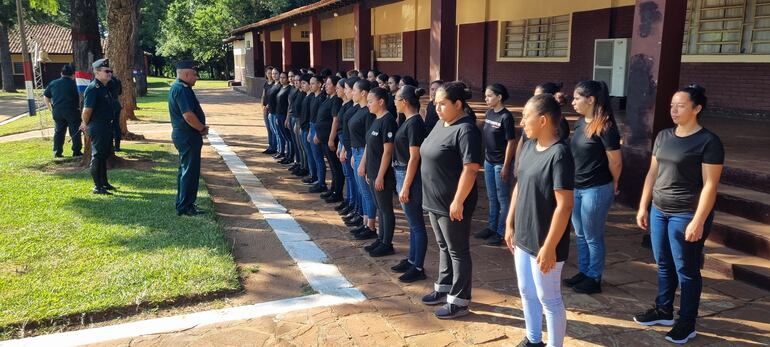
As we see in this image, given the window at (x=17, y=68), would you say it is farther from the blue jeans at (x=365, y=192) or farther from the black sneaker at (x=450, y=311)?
the black sneaker at (x=450, y=311)

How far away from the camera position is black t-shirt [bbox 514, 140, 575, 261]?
285 cm

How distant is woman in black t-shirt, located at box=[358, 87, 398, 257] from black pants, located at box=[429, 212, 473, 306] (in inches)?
41.2

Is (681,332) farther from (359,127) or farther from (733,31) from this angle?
(733,31)

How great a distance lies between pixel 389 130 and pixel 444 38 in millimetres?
5012

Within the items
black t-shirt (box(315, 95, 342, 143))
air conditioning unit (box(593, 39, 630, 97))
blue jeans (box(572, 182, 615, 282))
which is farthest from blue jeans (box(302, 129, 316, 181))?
air conditioning unit (box(593, 39, 630, 97))

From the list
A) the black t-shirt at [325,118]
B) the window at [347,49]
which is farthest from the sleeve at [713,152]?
the window at [347,49]

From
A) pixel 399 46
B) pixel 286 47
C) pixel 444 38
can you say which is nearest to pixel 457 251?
pixel 444 38

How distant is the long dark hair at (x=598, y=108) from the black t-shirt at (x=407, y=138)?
1.24 metres

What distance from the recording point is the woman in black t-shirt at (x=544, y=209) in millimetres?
2865

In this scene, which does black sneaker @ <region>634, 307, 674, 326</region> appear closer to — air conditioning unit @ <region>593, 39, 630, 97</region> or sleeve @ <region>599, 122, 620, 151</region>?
sleeve @ <region>599, 122, 620, 151</region>

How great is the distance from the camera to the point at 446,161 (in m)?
3.69

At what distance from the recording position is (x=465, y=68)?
16328mm

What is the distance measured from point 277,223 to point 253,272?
1.54 meters

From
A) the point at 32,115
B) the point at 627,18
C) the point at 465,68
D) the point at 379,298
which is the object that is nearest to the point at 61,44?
the point at 32,115
